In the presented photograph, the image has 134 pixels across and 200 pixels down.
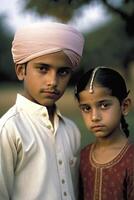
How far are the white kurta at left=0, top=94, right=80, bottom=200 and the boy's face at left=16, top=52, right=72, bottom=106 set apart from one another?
5 centimetres

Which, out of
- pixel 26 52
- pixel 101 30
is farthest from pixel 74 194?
pixel 101 30

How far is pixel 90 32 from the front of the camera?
11.2 feet

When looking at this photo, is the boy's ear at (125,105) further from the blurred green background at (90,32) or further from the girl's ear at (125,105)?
the blurred green background at (90,32)

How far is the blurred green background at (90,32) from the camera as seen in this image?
3.42 metres

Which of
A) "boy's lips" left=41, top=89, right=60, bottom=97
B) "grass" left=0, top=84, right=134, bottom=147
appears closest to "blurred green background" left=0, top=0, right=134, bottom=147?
"grass" left=0, top=84, right=134, bottom=147

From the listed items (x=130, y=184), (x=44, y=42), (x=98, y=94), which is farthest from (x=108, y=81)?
(x=130, y=184)

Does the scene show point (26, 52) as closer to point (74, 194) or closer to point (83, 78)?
point (83, 78)

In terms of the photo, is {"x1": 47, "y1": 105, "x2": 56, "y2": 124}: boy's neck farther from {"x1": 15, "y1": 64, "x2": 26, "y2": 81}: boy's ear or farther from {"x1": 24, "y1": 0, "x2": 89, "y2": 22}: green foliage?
{"x1": 24, "y1": 0, "x2": 89, "y2": 22}: green foliage

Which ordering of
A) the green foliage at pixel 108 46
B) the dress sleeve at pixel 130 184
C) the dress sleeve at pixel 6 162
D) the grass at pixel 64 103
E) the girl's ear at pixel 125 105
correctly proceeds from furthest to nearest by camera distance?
1. the green foliage at pixel 108 46
2. the grass at pixel 64 103
3. the girl's ear at pixel 125 105
4. the dress sleeve at pixel 130 184
5. the dress sleeve at pixel 6 162

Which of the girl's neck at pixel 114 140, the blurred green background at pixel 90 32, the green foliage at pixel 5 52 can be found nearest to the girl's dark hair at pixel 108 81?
the girl's neck at pixel 114 140

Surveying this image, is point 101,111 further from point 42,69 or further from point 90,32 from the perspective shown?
point 90,32

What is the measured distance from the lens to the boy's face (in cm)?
185

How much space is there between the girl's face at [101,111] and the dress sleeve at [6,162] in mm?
321

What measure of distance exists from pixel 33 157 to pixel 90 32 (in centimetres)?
174
